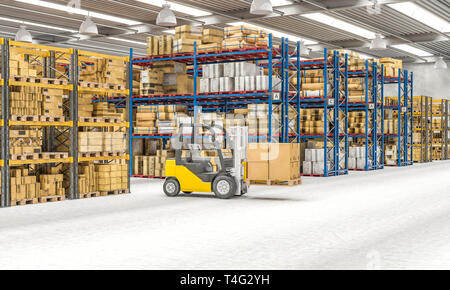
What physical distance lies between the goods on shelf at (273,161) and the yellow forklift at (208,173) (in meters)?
2.46

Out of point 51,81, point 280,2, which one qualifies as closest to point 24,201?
point 51,81

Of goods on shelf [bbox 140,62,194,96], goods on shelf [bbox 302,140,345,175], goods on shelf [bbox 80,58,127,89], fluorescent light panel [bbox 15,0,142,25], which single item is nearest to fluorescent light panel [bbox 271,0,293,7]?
goods on shelf [bbox 140,62,194,96]

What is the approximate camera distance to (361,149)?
67.2 ft

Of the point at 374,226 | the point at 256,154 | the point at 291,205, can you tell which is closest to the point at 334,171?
the point at 256,154

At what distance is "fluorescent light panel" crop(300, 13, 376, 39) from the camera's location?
22.4 meters

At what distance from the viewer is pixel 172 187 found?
12.0m

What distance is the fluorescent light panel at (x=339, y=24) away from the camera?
883 inches

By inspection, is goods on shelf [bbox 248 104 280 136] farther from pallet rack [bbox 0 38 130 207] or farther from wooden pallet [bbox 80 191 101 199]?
wooden pallet [bbox 80 191 101 199]

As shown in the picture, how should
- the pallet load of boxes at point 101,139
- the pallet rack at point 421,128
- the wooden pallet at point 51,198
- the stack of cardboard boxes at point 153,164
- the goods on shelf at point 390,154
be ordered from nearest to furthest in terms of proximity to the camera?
the wooden pallet at point 51,198 → the pallet load of boxes at point 101,139 → the stack of cardboard boxes at point 153,164 → the goods on shelf at point 390,154 → the pallet rack at point 421,128

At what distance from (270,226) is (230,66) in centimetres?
848

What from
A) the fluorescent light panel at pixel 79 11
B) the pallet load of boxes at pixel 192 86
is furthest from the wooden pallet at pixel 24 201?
the fluorescent light panel at pixel 79 11

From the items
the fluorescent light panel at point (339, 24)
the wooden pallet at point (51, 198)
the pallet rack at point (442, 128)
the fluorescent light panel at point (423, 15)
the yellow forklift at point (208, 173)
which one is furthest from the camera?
the pallet rack at point (442, 128)

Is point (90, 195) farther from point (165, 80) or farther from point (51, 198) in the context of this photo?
point (165, 80)

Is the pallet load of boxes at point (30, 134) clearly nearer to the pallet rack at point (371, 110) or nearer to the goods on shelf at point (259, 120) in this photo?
the goods on shelf at point (259, 120)
